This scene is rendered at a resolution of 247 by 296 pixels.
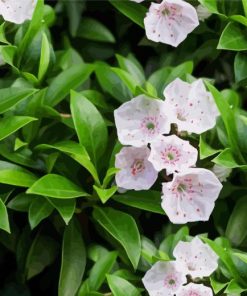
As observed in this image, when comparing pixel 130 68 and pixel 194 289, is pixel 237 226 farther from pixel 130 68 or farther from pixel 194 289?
pixel 130 68

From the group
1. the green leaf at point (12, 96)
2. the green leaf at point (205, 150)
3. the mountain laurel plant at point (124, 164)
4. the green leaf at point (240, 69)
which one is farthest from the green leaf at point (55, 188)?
the green leaf at point (240, 69)

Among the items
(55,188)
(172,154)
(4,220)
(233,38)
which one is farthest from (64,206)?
(233,38)

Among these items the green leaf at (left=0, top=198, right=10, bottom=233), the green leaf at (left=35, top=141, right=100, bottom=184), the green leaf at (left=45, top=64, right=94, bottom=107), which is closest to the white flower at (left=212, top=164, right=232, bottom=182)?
the green leaf at (left=35, top=141, right=100, bottom=184)

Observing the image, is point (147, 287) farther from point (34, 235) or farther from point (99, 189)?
point (34, 235)

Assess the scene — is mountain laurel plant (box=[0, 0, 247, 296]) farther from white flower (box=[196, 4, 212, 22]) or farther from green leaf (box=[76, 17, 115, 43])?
green leaf (box=[76, 17, 115, 43])

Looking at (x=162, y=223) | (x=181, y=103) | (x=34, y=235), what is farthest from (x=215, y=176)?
(x=34, y=235)

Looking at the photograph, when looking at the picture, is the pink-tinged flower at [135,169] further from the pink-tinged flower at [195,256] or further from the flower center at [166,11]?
the flower center at [166,11]
